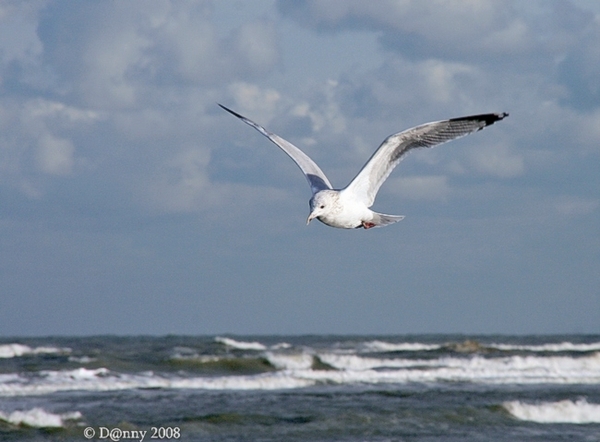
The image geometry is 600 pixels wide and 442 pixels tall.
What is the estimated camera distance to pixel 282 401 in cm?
1645

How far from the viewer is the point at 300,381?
19.3 m

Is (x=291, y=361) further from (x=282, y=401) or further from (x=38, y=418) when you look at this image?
(x=38, y=418)

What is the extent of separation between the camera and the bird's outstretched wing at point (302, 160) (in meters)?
9.48

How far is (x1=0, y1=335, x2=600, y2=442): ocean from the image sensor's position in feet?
44.5

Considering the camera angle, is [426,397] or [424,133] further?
[426,397]

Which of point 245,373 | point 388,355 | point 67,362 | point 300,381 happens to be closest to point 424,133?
point 300,381

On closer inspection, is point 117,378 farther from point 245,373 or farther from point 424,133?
point 424,133

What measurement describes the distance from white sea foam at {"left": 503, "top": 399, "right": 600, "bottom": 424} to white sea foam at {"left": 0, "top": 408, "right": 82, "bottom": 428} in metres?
6.74

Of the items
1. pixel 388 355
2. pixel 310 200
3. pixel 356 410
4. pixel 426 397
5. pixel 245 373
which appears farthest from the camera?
pixel 388 355

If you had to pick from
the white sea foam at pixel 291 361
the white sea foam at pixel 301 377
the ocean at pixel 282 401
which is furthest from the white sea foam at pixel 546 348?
the ocean at pixel 282 401

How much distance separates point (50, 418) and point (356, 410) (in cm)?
454

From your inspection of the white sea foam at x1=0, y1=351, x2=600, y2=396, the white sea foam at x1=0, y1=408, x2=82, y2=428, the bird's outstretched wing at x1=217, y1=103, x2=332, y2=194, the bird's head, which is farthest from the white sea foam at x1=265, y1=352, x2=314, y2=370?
the bird's head

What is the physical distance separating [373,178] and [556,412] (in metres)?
7.78

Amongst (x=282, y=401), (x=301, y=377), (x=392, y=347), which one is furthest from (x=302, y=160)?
(x=392, y=347)
